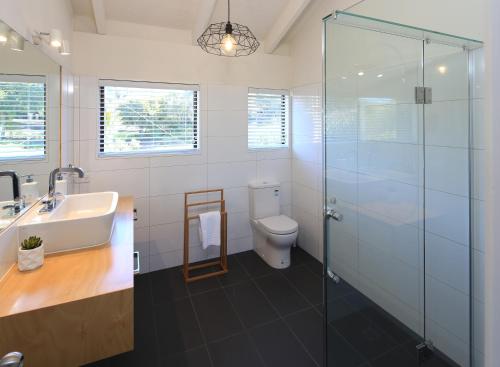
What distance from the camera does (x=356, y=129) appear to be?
2.01 metres

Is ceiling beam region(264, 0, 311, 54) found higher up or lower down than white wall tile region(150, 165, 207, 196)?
higher up

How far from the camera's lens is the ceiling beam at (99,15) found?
7.02 feet

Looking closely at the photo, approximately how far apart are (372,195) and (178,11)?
227 centimetres

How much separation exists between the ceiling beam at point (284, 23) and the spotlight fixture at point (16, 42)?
6.82 feet

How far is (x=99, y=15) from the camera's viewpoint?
7.32ft

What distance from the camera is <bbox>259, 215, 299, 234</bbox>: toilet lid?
8.94 ft

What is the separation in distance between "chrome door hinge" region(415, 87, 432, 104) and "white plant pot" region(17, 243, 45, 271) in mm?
2188

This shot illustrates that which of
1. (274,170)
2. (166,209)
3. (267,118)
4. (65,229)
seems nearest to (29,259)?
(65,229)

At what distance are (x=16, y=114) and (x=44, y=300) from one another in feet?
3.07

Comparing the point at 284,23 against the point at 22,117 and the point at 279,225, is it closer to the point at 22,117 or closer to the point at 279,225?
the point at 279,225

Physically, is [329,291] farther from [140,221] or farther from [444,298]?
[140,221]

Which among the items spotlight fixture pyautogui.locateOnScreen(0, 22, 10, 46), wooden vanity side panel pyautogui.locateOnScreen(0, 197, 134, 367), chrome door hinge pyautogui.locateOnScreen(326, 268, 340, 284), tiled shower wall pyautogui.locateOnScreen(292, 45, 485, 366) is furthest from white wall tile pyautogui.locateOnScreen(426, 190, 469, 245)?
spotlight fixture pyautogui.locateOnScreen(0, 22, 10, 46)

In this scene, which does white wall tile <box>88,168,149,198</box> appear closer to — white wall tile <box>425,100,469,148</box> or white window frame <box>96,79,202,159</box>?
white window frame <box>96,79,202,159</box>

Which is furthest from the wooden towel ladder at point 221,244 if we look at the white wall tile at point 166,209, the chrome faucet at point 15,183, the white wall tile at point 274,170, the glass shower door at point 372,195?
the chrome faucet at point 15,183
